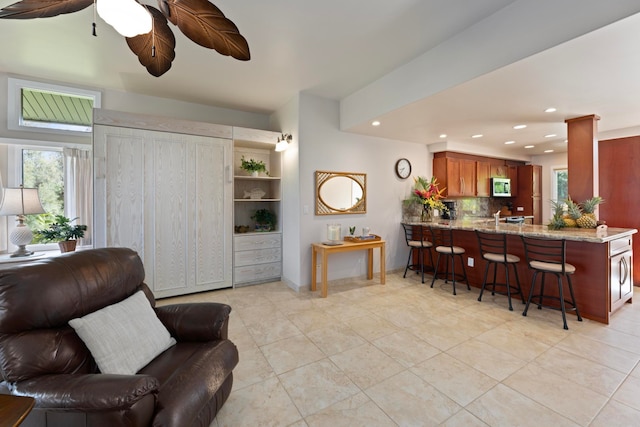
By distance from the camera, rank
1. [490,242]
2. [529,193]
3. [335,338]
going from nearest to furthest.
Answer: [335,338]
[490,242]
[529,193]

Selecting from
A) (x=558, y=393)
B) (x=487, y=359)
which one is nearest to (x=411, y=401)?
(x=487, y=359)

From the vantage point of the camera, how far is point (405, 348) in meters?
2.40

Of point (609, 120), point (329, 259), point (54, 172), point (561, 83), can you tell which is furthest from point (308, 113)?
point (609, 120)

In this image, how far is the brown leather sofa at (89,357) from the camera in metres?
1.06

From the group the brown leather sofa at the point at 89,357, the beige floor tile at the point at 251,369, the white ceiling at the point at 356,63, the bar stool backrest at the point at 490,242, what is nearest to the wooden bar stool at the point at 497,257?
the bar stool backrest at the point at 490,242

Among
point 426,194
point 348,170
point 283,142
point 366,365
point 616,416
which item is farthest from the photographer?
point 426,194

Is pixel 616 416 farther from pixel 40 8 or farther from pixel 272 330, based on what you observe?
pixel 40 8

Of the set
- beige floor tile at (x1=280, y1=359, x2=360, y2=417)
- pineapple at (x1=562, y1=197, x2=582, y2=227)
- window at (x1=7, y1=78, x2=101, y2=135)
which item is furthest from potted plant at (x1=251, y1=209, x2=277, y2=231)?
pineapple at (x1=562, y1=197, x2=582, y2=227)

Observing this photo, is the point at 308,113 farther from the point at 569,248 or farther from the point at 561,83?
the point at 569,248

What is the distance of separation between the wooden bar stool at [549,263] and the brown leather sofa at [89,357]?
3234 millimetres

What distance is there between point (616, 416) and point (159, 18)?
11.8 feet

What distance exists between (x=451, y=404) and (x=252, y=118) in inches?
182

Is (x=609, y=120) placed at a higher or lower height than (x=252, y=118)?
lower

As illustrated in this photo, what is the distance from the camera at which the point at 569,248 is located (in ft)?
10.1
